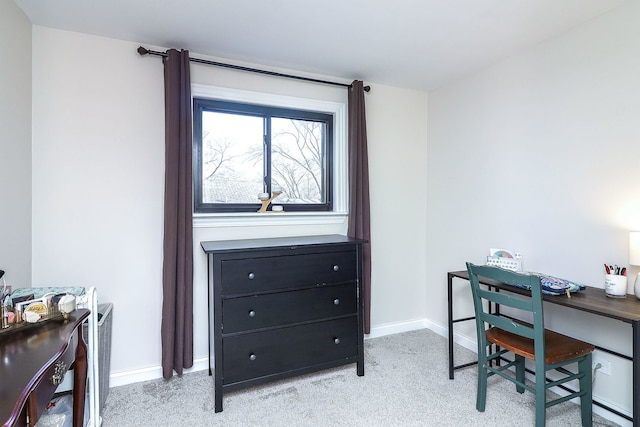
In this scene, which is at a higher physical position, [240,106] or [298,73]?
[298,73]

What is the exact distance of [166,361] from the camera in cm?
225

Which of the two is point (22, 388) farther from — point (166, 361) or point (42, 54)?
point (42, 54)

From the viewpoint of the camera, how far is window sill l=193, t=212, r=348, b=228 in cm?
246

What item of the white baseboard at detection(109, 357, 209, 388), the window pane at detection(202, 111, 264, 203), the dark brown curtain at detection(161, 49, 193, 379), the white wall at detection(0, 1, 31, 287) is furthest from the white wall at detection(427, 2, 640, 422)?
the white wall at detection(0, 1, 31, 287)

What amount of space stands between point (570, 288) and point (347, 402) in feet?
4.79

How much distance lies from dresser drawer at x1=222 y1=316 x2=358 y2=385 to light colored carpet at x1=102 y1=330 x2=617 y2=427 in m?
0.17

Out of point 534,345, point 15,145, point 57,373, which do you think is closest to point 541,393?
point 534,345

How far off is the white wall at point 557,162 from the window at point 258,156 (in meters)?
1.19

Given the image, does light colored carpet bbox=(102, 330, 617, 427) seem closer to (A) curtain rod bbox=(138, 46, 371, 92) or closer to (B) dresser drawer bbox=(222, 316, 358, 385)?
(B) dresser drawer bbox=(222, 316, 358, 385)

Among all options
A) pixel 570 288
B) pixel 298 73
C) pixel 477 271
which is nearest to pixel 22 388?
pixel 477 271

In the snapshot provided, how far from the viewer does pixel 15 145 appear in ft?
6.10

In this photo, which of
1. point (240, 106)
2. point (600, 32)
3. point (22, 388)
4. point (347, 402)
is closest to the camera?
point (22, 388)

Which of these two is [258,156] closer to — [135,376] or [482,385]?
[135,376]

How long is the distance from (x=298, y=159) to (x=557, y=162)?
191cm
